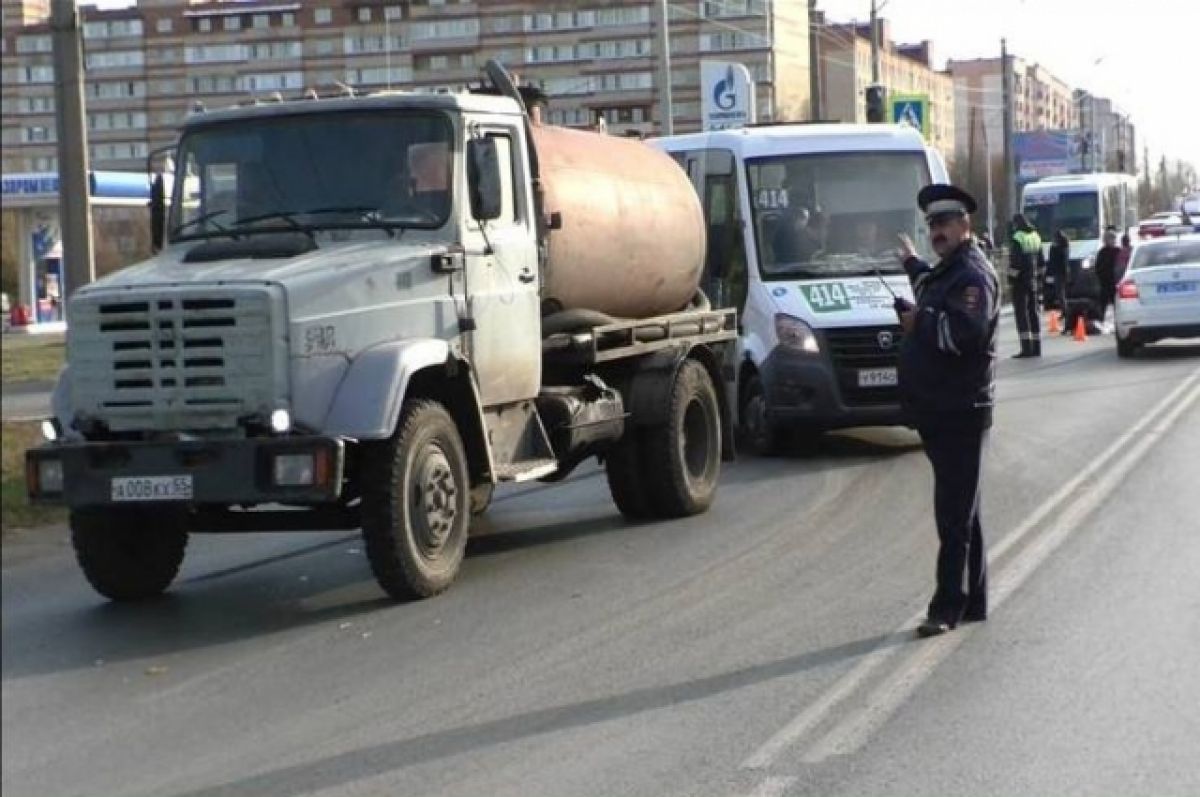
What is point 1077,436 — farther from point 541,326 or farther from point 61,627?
point 61,627

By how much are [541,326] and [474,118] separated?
4.60ft

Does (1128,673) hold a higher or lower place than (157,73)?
lower

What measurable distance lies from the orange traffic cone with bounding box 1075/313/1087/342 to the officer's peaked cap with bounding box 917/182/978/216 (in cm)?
2251

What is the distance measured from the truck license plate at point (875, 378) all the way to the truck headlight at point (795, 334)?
439 millimetres

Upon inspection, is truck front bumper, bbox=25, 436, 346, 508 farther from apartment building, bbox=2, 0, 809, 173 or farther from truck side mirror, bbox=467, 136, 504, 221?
apartment building, bbox=2, 0, 809, 173

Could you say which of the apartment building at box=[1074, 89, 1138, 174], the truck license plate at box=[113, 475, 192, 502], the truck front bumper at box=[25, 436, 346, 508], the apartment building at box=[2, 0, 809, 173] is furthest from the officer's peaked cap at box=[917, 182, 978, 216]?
the apartment building at box=[1074, 89, 1138, 174]

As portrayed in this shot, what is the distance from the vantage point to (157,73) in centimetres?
12269

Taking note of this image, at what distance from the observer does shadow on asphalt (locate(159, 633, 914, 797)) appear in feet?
18.6

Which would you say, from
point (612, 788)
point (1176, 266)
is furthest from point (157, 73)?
point (612, 788)

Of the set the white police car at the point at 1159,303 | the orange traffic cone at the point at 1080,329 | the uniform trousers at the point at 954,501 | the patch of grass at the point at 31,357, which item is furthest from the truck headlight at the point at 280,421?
the orange traffic cone at the point at 1080,329

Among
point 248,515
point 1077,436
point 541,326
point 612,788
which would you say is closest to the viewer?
point 612,788

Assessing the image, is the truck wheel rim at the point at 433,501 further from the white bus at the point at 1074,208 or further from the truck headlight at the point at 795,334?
the white bus at the point at 1074,208

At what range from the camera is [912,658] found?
7.22 meters

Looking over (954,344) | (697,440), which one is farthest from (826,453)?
(954,344)
